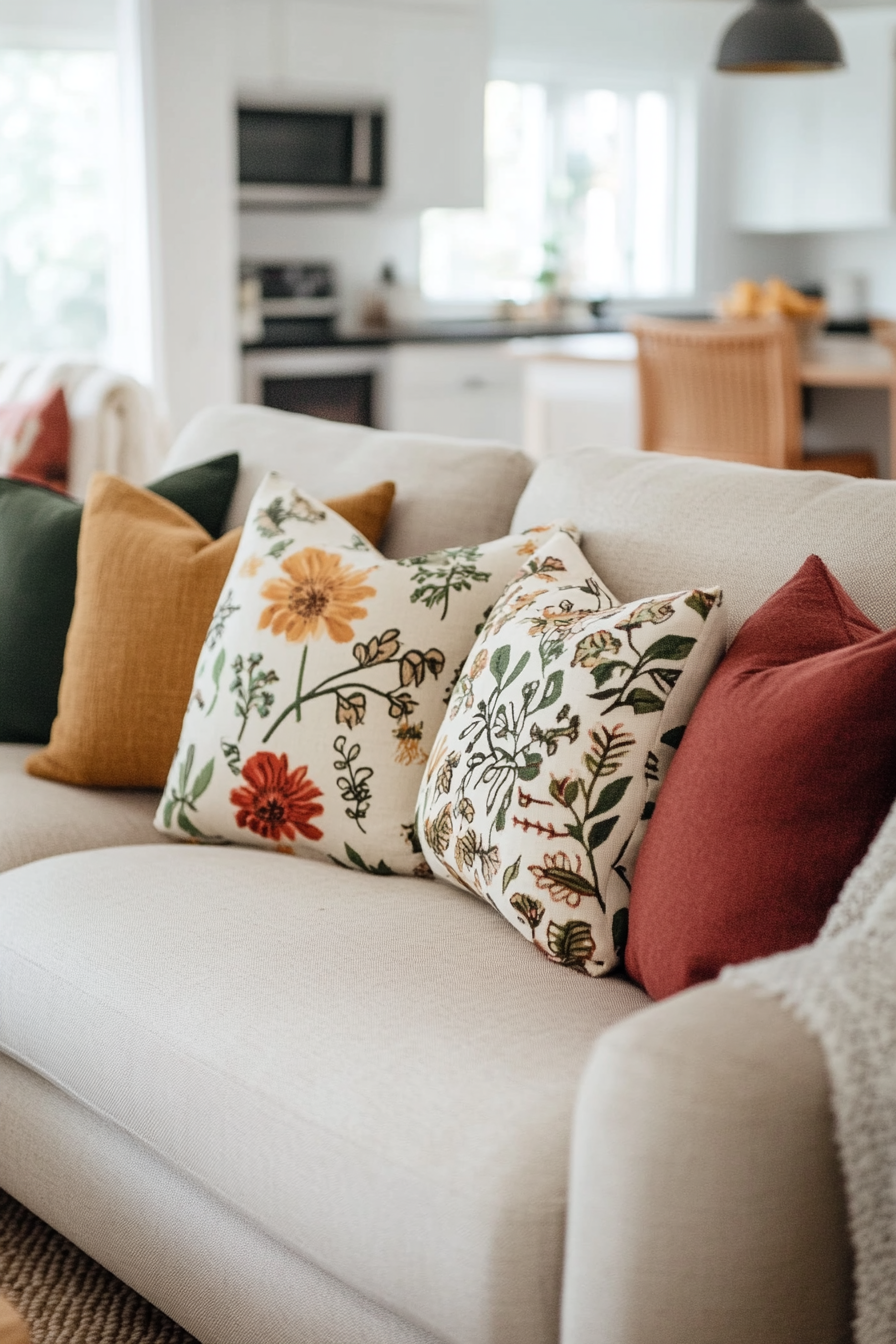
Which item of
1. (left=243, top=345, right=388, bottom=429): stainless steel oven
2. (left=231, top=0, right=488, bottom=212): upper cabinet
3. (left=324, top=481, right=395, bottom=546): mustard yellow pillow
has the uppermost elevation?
(left=231, top=0, right=488, bottom=212): upper cabinet

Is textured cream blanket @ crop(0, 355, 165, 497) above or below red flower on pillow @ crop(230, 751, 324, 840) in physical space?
above

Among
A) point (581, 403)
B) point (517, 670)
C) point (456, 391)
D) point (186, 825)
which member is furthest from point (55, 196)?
point (517, 670)

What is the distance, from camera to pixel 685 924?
1253mm

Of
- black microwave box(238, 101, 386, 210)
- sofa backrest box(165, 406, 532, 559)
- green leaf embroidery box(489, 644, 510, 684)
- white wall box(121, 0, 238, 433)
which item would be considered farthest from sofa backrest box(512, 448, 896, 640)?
black microwave box(238, 101, 386, 210)

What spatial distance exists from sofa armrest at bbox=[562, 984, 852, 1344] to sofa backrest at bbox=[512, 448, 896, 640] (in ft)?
2.05

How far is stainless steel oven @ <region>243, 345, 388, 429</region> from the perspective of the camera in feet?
18.7

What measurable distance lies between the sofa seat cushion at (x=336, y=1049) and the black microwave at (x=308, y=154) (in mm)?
4544

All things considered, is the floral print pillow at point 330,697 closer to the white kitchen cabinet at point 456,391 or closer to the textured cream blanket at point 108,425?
the textured cream blanket at point 108,425

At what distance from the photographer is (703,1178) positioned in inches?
37.7

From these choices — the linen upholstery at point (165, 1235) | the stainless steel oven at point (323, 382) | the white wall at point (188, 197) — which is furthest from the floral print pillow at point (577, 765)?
the stainless steel oven at point (323, 382)

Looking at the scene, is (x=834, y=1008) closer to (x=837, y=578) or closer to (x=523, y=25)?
(x=837, y=578)

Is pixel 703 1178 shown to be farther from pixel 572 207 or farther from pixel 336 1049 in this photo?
pixel 572 207

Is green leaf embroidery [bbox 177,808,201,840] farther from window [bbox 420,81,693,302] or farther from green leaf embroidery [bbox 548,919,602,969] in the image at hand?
window [bbox 420,81,693,302]

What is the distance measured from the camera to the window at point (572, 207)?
6.84 m
